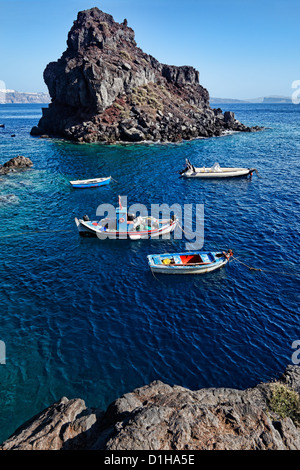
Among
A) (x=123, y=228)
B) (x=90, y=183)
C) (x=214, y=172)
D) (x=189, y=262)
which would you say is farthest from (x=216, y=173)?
(x=189, y=262)

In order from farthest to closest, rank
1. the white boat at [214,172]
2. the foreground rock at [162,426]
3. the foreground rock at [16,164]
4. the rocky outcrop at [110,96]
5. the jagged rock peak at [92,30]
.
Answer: the jagged rock peak at [92,30]
the rocky outcrop at [110,96]
the foreground rock at [16,164]
the white boat at [214,172]
the foreground rock at [162,426]

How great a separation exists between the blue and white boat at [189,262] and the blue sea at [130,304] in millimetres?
839

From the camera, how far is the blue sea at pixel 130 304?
2005 cm

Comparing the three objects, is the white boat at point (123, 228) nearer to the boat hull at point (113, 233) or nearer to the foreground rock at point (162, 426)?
the boat hull at point (113, 233)

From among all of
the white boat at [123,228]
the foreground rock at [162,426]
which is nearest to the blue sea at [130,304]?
the white boat at [123,228]

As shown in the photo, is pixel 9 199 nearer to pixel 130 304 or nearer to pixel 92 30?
pixel 130 304

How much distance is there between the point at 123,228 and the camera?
38.2m

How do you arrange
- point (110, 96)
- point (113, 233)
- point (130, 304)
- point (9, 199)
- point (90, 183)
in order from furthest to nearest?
1. point (110, 96)
2. point (90, 183)
3. point (9, 199)
4. point (113, 233)
5. point (130, 304)

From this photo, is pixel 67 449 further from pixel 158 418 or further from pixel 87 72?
pixel 87 72

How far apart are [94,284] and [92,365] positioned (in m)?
10.1

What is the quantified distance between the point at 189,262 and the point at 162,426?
75.0 feet

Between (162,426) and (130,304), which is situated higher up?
(162,426)

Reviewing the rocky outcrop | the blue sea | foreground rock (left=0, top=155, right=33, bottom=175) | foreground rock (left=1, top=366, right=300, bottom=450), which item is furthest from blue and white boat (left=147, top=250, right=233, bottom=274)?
the rocky outcrop

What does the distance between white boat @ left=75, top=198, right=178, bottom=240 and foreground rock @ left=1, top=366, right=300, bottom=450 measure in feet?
79.9
